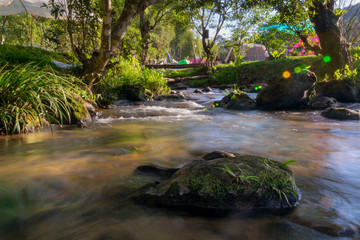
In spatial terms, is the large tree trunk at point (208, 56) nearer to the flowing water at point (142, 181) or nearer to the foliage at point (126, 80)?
the foliage at point (126, 80)

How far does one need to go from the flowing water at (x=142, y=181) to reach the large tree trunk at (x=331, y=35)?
5.74 metres

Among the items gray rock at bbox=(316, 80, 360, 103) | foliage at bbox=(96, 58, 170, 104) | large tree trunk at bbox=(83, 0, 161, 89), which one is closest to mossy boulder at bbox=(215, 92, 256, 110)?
gray rock at bbox=(316, 80, 360, 103)

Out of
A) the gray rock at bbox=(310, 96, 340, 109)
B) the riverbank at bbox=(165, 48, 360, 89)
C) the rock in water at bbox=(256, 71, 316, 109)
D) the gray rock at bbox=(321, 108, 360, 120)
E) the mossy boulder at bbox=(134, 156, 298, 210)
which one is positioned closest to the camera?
the mossy boulder at bbox=(134, 156, 298, 210)

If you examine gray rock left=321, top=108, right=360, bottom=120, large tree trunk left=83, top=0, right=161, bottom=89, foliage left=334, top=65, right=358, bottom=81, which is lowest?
gray rock left=321, top=108, right=360, bottom=120

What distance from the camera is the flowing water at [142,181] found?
71.6 inches

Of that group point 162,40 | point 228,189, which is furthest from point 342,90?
point 162,40

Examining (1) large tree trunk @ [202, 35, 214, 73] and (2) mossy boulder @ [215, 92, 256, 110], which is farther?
(1) large tree trunk @ [202, 35, 214, 73]

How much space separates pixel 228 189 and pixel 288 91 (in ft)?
24.4

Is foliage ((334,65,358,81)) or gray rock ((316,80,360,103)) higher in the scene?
foliage ((334,65,358,81))

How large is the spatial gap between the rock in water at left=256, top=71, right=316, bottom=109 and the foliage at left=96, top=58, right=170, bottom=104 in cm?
485

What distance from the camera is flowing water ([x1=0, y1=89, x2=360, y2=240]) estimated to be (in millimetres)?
1818

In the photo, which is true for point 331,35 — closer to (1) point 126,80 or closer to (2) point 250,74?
(1) point 126,80

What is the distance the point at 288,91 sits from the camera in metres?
8.65

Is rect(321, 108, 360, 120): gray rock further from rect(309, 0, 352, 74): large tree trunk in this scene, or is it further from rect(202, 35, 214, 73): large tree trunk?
rect(202, 35, 214, 73): large tree trunk
